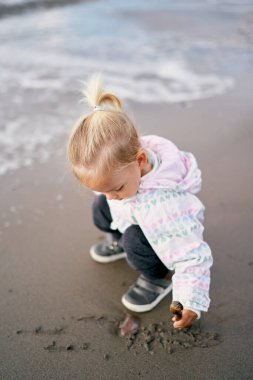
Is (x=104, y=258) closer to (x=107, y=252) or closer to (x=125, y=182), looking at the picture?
(x=107, y=252)

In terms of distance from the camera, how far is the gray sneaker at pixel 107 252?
7.16 feet

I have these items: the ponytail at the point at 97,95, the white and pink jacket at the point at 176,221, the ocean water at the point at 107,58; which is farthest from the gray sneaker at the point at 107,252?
the ocean water at the point at 107,58

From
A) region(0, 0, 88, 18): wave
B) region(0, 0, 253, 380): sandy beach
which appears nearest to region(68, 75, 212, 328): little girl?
region(0, 0, 253, 380): sandy beach

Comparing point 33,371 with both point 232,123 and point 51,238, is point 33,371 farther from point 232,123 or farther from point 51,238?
point 232,123

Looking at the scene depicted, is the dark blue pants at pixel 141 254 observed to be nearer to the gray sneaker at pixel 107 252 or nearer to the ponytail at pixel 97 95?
the gray sneaker at pixel 107 252

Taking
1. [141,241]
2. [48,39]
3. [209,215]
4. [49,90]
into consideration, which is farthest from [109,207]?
[48,39]

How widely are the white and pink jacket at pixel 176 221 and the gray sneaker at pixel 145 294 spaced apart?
0.85 ft

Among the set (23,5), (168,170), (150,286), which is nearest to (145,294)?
(150,286)

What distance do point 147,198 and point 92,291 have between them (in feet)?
1.91

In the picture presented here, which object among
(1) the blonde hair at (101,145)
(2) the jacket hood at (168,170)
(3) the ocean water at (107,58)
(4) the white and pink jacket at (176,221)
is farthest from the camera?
(3) the ocean water at (107,58)

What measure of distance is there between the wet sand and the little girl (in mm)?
164

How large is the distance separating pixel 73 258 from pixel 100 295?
11.8 inches

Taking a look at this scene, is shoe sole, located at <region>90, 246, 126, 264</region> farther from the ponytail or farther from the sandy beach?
the ponytail

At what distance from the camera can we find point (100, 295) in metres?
1.97
